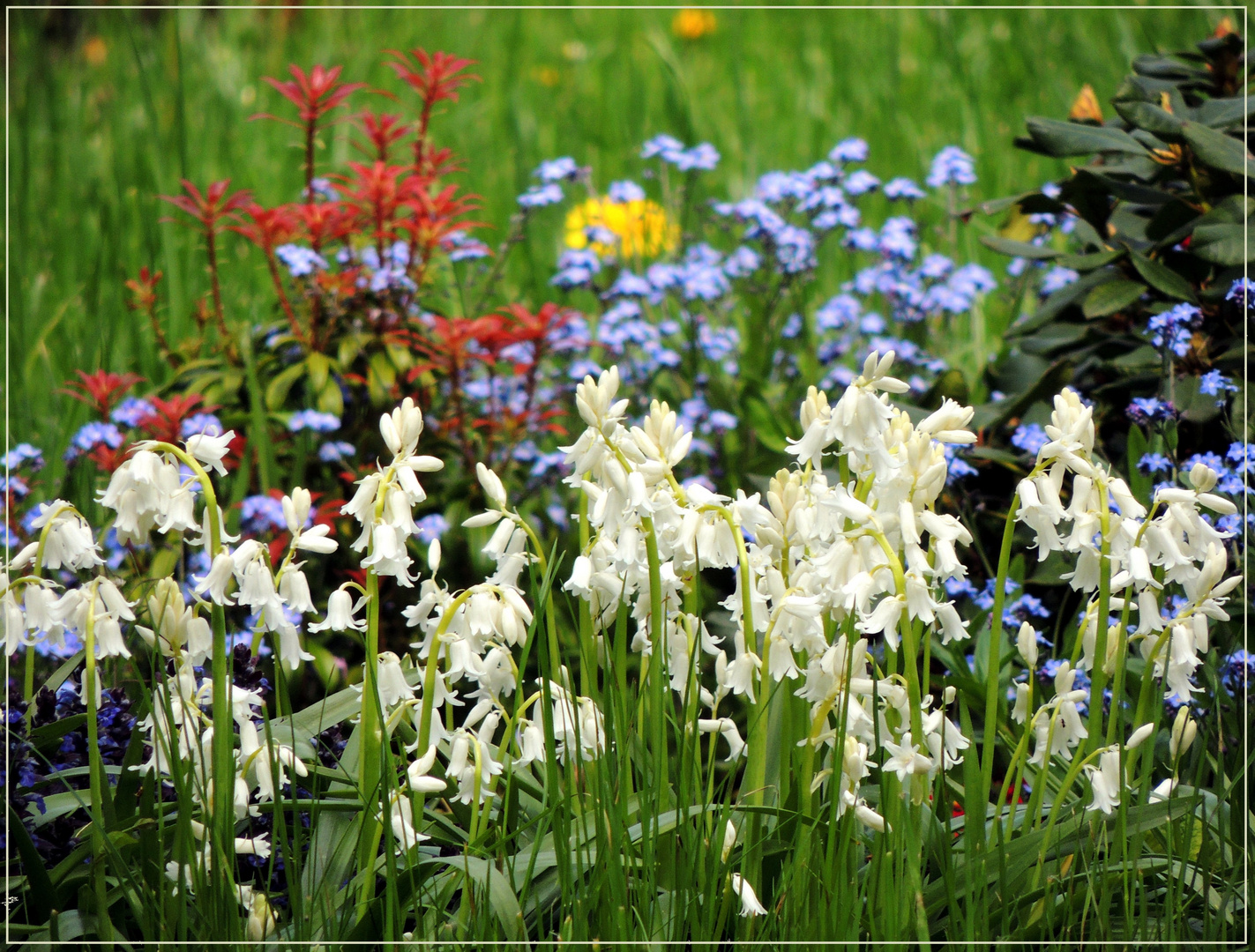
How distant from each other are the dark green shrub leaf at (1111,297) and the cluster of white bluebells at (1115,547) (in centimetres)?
131

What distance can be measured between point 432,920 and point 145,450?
0.74 meters

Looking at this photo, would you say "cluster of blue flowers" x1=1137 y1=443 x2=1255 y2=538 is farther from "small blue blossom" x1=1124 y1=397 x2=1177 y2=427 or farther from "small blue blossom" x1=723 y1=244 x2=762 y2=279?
"small blue blossom" x1=723 y1=244 x2=762 y2=279

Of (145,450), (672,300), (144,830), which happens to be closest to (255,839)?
(144,830)

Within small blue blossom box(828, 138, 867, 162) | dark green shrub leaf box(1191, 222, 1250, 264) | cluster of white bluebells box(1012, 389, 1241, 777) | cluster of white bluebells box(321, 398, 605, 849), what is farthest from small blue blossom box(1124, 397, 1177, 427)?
small blue blossom box(828, 138, 867, 162)

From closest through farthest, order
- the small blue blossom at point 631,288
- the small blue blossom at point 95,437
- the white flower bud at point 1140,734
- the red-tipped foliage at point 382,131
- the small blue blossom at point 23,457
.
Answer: the white flower bud at point 1140,734 < the small blue blossom at point 95,437 < the small blue blossom at point 23,457 < the red-tipped foliage at point 382,131 < the small blue blossom at point 631,288

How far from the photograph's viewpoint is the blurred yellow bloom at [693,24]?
6863 millimetres

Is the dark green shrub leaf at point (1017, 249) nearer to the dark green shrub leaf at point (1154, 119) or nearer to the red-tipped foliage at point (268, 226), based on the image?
the dark green shrub leaf at point (1154, 119)

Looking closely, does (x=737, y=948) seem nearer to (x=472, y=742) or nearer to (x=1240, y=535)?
(x=472, y=742)

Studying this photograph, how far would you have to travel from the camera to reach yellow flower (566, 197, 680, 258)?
4574 millimetres

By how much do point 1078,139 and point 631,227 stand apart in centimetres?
228

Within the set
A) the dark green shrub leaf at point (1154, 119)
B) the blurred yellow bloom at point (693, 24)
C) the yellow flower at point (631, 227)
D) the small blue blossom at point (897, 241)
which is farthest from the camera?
the blurred yellow bloom at point (693, 24)

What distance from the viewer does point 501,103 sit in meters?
6.28

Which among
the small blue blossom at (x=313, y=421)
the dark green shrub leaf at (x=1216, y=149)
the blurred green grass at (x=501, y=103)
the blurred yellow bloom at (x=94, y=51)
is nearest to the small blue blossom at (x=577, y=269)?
the small blue blossom at (x=313, y=421)

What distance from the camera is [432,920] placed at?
162 centimetres
